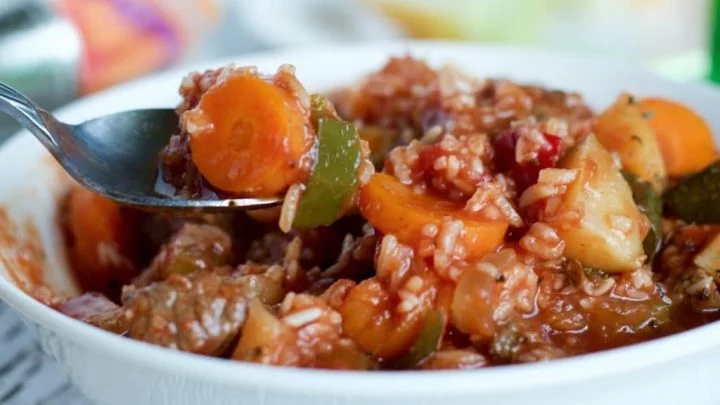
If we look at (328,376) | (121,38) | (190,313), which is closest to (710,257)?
(328,376)

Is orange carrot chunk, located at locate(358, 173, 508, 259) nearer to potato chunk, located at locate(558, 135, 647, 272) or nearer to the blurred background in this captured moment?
potato chunk, located at locate(558, 135, 647, 272)

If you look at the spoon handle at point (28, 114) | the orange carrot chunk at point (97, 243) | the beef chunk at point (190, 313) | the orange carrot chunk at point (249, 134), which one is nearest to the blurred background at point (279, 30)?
the orange carrot chunk at point (97, 243)

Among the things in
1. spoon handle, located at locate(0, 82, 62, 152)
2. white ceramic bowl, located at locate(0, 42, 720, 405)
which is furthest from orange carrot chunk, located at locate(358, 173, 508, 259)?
spoon handle, located at locate(0, 82, 62, 152)

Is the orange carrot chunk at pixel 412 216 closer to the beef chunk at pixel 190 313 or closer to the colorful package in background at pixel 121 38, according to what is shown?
the beef chunk at pixel 190 313

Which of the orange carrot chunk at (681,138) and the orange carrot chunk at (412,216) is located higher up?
the orange carrot chunk at (412,216)

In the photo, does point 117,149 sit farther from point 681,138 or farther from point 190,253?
point 681,138

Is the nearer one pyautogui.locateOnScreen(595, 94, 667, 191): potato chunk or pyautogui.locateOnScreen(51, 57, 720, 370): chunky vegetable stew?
pyautogui.locateOnScreen(51, 57, 720, 370): chunky vegetable stew

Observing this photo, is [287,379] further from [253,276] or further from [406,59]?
[406,59]
